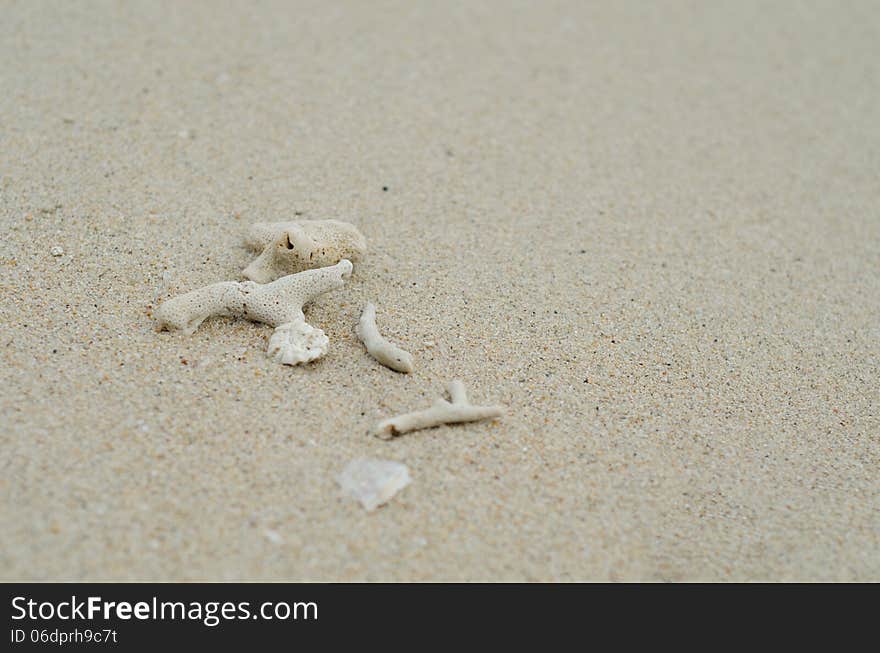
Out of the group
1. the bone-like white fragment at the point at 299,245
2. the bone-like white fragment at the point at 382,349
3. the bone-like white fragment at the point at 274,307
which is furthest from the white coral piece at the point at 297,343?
the bone-like white fragment at the point at 299,245

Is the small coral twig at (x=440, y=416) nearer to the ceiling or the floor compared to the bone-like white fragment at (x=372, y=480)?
nearer to the ceiling

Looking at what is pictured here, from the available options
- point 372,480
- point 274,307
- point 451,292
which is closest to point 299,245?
point 274,307

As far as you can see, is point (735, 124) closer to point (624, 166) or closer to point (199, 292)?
point (624, 166)

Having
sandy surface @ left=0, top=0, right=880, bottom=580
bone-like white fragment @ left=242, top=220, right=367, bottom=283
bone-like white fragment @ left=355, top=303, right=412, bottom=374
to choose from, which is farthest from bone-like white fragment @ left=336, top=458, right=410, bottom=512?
bone-like white fragment @ left=242, top=220, right=367, bottom=283

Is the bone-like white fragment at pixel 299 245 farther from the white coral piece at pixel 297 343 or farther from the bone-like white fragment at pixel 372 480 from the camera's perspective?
the bone-like white fragment at pixel 372 480
